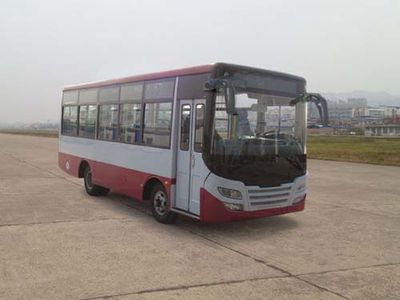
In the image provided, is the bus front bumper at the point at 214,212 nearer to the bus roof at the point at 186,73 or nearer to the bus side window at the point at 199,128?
the bus side window at the point at 199,128

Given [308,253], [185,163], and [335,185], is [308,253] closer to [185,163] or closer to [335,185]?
[185,163]

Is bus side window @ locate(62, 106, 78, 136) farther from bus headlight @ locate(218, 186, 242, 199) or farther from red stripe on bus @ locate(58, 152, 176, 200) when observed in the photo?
bus headlight @ locate(218, 186, 242, 199)

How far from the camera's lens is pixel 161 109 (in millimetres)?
9352

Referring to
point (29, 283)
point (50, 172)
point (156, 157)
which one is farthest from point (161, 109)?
point (50, 172)

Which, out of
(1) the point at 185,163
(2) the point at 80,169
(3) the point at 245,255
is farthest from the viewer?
(2) the point at 80,169

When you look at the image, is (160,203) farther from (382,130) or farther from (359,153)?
(382,130)

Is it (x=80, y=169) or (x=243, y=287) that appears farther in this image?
(x=80, y=169)

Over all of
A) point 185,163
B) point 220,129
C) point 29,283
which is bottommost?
point 29,283

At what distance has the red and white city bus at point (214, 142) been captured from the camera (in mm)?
8008

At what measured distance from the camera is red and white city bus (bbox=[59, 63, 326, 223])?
26.3 feet

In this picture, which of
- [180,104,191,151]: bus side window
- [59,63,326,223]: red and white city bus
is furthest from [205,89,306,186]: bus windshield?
[180,104,191,151]: bus side window

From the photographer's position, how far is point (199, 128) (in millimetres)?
8227

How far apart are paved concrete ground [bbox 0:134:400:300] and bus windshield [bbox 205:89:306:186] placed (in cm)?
108

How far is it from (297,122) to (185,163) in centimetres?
220
